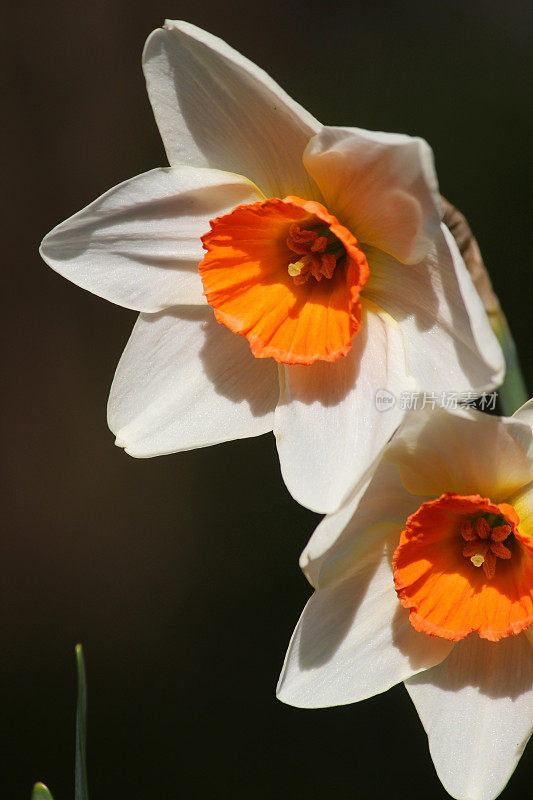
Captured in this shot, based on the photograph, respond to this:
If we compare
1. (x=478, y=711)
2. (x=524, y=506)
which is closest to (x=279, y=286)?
(x=524, y=506)

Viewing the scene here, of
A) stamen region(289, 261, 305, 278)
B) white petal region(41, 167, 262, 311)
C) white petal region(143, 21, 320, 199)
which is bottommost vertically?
stamen region(289, 261, 305, 278)

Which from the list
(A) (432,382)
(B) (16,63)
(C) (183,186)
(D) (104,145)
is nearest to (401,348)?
(A) (432,382)

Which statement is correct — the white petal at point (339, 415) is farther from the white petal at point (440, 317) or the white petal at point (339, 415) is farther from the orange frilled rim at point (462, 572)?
the orange frilled rim at point (462, 572)

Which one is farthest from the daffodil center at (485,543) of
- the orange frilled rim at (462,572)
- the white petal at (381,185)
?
the white petal at (381,185)

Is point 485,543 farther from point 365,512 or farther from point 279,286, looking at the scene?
point 279,286

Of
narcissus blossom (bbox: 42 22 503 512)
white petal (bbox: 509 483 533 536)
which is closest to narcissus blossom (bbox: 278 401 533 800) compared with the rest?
white petal (bbox: 509 483 533 536)

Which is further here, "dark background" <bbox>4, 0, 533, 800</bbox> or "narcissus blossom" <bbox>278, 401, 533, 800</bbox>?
"dark background" <bbox>4, 0, 533, 800</bbox>

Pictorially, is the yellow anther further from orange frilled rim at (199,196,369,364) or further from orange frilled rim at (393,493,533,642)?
orange frilled rim at (393,493,533,642)
